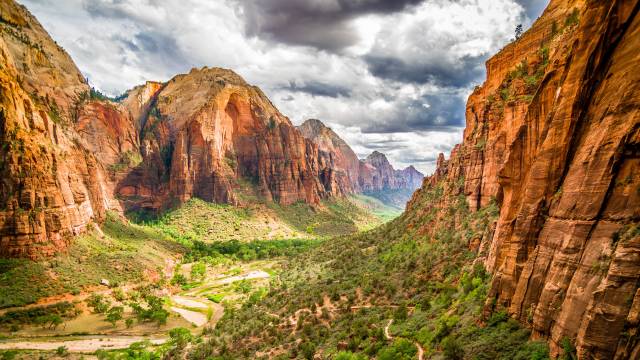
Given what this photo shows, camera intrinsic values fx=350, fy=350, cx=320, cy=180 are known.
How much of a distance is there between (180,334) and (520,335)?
2331 inches

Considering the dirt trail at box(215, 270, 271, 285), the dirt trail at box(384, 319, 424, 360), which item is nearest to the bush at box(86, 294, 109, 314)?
the dirt trail at box(215, 270, 271, 285)

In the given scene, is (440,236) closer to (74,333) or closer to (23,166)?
(74,333)

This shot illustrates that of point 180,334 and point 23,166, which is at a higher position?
→ point 23,166

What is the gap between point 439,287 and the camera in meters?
40.1

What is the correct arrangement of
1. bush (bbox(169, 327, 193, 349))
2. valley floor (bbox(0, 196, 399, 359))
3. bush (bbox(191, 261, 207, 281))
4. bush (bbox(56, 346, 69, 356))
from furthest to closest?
1. bush (bbox(191, 261, 207, 281))
2. valley floor (bbox(0, 196, 399, 359))
3. bush (bbox(169, 327, 193, 349))
4. bush (bbox(56, 346, 69, 356))

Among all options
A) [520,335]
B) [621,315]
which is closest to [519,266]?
[520,335]

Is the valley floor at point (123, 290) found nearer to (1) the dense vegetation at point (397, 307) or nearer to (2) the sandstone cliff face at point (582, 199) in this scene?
(1) the dense vegetation at point (397, 307)

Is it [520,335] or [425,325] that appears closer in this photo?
[520,335]

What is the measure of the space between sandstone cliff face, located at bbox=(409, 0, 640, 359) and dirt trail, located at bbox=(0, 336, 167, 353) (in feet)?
209

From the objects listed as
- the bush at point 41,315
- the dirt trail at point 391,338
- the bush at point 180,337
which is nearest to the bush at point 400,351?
the dirt trail at point 391,338

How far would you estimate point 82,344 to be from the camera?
201 feet

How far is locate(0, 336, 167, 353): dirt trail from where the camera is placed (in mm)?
55688

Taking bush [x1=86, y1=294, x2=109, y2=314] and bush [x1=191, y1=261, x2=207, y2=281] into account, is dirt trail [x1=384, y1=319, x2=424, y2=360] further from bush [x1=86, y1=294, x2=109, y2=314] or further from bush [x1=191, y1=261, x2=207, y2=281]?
bush [x1=191, y1=261, x2=207, y2=281]

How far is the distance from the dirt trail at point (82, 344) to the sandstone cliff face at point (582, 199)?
63746 mm
